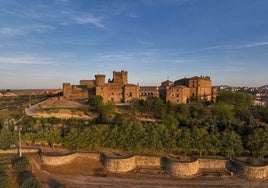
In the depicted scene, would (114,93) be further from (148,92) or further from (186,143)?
(186,143)

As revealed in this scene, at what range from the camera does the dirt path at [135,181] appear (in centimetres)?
1873

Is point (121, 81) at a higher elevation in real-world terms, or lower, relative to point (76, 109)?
higher

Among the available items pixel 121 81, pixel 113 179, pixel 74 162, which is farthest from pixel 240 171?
pixel 121 81

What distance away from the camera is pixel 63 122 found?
37.0 metres

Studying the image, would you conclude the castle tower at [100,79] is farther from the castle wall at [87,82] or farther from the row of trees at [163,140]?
the row of trees at [163,140]

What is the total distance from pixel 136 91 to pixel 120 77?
378 inches

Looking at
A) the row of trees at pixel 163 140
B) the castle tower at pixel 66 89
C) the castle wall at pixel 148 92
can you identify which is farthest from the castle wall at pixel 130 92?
the row of trees at pixel 163 140

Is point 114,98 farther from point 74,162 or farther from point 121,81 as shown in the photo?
point 74,162

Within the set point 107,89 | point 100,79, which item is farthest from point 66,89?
point 107,89

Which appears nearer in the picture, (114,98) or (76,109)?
(76,109)

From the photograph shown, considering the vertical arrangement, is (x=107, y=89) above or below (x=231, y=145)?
above

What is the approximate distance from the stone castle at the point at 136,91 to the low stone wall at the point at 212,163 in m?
28.6

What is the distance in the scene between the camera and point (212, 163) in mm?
21516

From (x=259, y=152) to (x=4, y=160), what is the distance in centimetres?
2496
